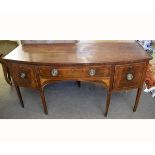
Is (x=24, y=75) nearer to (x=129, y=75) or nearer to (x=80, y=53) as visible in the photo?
(x=80, y=53)

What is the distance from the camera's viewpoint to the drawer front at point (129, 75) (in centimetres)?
119

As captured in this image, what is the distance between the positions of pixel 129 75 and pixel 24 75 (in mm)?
844

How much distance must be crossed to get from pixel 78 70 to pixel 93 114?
563mm

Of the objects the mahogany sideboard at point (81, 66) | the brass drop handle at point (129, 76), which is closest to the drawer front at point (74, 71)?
the mahogany sideboard at point (81, 66)

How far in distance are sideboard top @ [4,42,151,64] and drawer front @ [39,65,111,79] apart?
54 mm

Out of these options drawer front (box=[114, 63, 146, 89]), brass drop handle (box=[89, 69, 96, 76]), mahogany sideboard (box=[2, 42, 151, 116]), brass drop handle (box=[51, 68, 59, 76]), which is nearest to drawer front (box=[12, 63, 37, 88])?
mahogany sideboard (box=[2, 42, 151, 116])

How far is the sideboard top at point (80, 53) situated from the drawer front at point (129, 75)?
0.06m

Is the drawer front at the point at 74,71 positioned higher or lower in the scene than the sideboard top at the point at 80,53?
lower

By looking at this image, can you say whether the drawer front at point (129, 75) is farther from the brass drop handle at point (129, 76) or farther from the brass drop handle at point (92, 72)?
the brass drop handle at point (92, 72)
